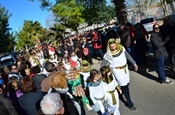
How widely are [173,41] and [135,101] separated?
2675 mm

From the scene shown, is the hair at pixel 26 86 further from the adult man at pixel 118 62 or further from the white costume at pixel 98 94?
the adult man at pixel 118 62

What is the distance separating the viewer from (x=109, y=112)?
20.8 feet

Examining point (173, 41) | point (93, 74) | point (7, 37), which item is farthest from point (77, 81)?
point (7, 37)

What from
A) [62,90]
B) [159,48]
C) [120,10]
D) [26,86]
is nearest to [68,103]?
[62,90]

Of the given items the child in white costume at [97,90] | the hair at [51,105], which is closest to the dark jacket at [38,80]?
the child in white costume at [97,90]

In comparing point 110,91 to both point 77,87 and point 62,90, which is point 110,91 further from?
point 62,90

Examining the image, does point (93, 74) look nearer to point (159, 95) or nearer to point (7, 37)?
point (159, 95)

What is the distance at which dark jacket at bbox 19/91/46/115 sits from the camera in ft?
15.8

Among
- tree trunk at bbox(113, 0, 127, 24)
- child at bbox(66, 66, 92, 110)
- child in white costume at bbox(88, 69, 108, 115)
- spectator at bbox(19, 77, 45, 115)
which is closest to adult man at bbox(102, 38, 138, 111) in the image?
child at bbox(66, 66, 92, 110)

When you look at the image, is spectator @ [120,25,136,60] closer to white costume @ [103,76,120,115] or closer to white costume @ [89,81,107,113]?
white costume @ [103,76,120,115]

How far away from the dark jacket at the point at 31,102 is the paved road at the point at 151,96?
2875 mm

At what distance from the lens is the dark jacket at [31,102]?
4.82m

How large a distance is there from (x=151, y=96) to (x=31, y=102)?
162 inches

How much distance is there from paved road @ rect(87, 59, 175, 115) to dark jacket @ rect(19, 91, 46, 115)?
2875mm
